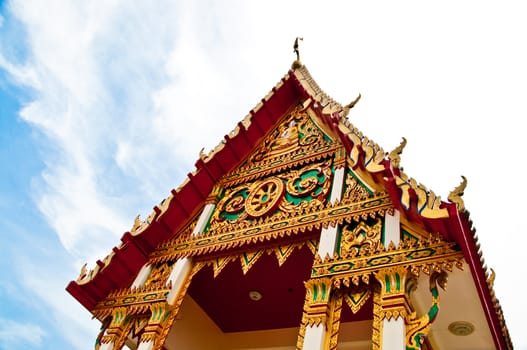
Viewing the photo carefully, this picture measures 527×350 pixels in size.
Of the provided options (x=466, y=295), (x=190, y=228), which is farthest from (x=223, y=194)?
(x=466, y=295)

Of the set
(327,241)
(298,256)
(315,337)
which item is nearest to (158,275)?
(298,256)

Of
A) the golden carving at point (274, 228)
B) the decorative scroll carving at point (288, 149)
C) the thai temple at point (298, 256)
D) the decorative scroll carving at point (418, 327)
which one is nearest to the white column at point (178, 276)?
the thai temple at point (298, 256)

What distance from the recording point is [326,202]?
532 cm

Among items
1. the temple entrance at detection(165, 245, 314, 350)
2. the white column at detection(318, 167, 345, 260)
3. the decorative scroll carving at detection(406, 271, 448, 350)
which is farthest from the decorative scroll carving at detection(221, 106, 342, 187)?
the decorative scroll carving at detection(406, 271, 448, 350)

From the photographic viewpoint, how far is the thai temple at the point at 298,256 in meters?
3.93

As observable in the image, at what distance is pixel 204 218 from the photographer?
6.44 metres

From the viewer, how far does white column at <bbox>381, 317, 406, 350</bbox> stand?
347 cm

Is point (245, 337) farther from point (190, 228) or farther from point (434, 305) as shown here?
point (434, 305)

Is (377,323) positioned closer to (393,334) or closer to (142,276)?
(393,334)

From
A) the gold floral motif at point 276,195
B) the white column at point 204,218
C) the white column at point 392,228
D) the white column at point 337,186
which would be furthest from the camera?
the white column at point 204,218

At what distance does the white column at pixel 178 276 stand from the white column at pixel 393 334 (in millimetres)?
2691

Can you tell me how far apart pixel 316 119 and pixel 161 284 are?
11.0ft

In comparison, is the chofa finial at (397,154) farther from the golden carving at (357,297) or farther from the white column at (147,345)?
the white column at (147,345)

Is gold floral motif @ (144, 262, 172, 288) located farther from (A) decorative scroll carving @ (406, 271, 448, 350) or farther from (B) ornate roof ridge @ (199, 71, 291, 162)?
(A) decorative scroll carving @ (406, 271, 448, 350)
